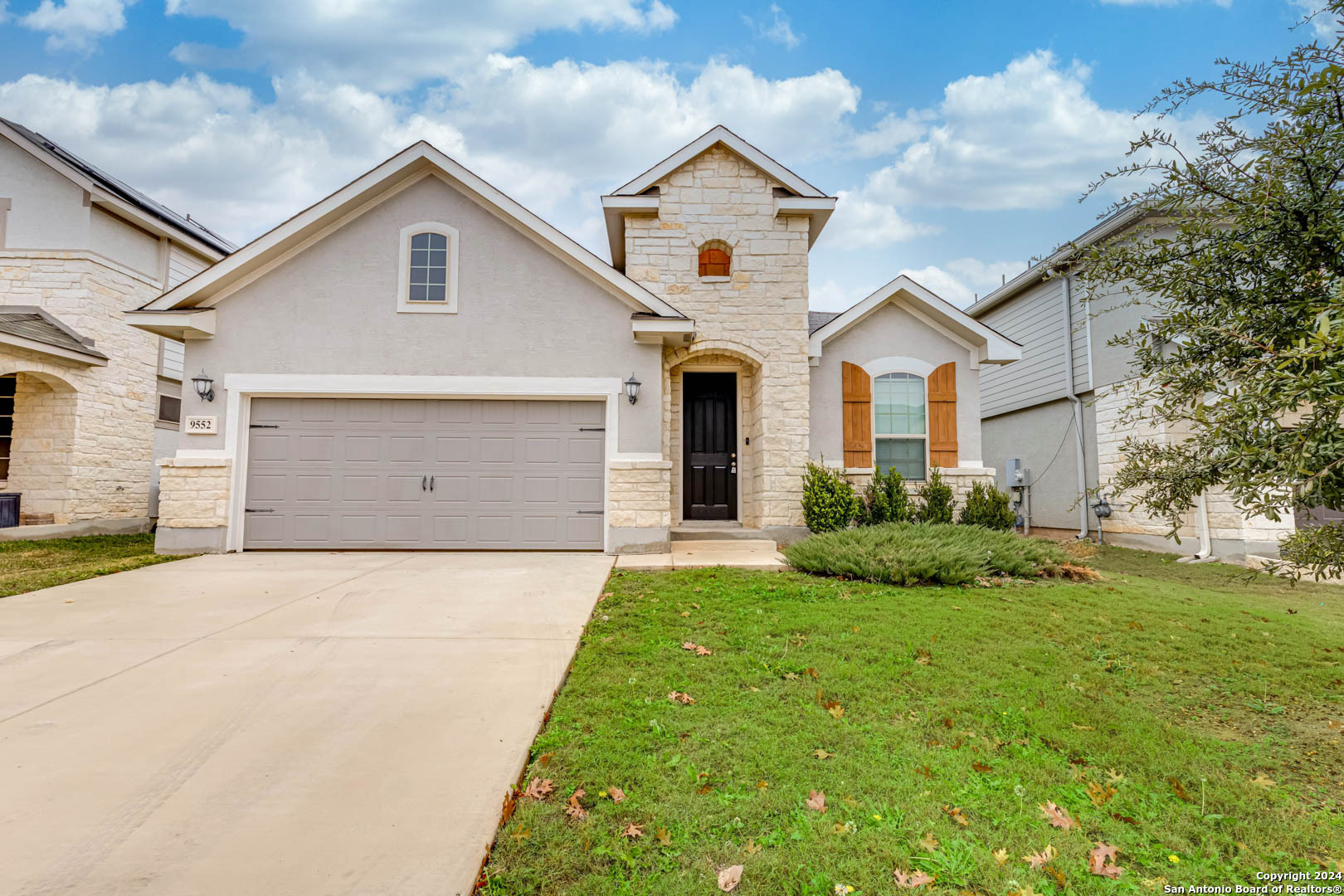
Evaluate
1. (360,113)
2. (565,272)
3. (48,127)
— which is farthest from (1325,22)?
(48,127)

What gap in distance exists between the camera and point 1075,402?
514 inches

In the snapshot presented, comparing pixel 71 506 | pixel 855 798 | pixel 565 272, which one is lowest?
pixel 855 798

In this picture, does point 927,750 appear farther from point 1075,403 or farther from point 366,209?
point 1075,403

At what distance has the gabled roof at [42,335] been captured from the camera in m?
10.1

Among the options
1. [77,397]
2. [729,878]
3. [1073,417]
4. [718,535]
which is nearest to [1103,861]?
[729,878]

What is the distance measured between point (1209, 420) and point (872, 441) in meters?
8.13

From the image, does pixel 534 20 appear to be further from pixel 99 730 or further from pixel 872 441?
pixel 99 730

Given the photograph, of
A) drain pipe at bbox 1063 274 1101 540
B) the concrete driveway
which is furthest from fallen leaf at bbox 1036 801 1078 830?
drain pipe at bbox 1063 274 1101 540

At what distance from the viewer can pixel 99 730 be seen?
3010mm

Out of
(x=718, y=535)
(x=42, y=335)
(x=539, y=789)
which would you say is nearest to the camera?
A: (x=539, y=789)

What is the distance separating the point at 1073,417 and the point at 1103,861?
43.7ft

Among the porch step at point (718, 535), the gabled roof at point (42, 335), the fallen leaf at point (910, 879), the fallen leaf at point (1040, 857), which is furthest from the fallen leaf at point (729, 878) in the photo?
the gabled roof at point (42, 335)

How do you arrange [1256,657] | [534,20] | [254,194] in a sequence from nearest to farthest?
[1256,657]
[534,20]
[254,194]

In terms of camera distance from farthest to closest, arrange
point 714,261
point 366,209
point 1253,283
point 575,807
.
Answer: point 714,261 < point 366,209 < point 1253,283 < point 575,807
